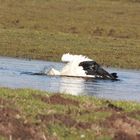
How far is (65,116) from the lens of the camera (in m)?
10.3

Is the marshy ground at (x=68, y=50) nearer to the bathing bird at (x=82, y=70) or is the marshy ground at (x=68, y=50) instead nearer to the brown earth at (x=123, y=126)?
the brown earth at (x=123, y=126)

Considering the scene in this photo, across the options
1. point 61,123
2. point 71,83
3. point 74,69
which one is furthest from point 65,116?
point 74,69

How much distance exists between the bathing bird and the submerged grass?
357 inches

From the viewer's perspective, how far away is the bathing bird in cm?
2170

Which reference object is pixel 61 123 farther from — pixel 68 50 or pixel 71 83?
pixel 68 50

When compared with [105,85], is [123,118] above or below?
above

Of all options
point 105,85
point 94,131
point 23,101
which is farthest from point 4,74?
point 94,131

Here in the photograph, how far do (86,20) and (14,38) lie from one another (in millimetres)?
14338

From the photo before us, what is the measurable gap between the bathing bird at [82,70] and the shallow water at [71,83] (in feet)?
1.29

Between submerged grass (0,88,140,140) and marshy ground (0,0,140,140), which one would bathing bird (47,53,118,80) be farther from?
submerged grass (0,88,140,140)

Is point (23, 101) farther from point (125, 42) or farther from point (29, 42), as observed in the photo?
point (125, 42)

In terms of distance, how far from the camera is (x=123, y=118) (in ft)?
34.5

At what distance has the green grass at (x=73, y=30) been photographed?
3067cm

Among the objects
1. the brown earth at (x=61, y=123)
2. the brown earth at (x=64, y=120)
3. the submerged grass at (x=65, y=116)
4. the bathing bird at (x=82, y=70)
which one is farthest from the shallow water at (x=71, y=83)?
the brown earth at (x=64, y=120)
